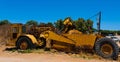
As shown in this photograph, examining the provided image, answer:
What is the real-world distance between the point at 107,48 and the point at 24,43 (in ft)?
19.2

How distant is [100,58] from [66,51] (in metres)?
2.68

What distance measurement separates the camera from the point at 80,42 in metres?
21.6

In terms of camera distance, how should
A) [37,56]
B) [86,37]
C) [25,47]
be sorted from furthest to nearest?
[25,47], [86,37], [37,56]

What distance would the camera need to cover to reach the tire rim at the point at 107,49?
20.9m

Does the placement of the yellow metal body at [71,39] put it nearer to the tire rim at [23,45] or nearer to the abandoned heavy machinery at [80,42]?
the abandoned heavy machinery at [80,42]

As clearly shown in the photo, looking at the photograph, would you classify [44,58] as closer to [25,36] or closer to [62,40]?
[62,40]

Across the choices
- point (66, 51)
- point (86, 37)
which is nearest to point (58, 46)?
point (66, 51)

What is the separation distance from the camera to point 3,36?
30250mm

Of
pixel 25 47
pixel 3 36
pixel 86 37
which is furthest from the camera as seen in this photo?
A: pixel 3 36

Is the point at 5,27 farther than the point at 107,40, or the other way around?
the point at 5,27

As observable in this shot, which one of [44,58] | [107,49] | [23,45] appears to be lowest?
[44,58]

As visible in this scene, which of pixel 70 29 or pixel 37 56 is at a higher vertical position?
pixel 70 29

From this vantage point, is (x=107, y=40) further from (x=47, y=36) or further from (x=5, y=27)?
(x=5, y=27)

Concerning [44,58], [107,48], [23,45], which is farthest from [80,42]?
[23,45]
